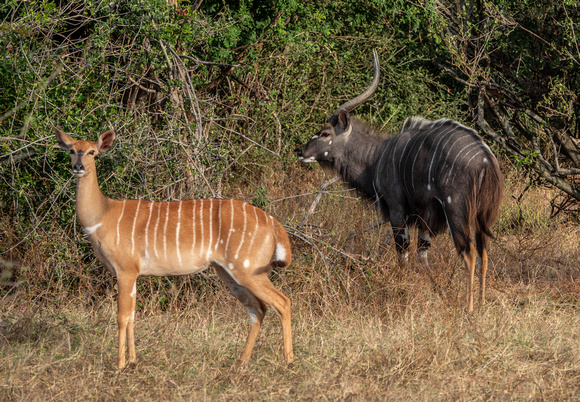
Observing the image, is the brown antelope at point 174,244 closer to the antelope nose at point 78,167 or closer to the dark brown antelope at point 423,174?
the antelope nose at point 78,167

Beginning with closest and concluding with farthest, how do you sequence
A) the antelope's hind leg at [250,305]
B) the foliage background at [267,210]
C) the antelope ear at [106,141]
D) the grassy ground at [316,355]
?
1. the grassy ground at [316,355]
2. the foliage background at [267,210]
3. the antelope's hind leg at [250,305]
4. the antelope ear at [106,141]

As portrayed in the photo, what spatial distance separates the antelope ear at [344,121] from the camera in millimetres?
6297

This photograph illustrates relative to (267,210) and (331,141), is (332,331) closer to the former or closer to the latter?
(267,210)

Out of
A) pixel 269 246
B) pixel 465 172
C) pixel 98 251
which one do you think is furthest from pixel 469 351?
pixel 98 251

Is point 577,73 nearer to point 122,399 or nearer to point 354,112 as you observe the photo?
point 354,112

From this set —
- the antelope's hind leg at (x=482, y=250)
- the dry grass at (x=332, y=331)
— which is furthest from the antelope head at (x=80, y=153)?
the antelope's hind leg at (x=482, y=250)

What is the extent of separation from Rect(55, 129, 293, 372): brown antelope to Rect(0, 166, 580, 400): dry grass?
0.26 m

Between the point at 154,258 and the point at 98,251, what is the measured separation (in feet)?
0.99

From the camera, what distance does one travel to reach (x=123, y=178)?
511cm

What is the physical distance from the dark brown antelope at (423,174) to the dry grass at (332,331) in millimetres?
241

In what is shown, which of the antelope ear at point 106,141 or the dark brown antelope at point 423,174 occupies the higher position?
the antelope ear at point 106,141

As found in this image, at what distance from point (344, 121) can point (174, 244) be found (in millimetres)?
2909

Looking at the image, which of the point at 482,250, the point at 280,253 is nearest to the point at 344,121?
the point at 482,250

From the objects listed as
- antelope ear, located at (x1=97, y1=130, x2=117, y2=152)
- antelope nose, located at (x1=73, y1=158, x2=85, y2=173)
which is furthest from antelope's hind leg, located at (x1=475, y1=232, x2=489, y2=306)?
antelope nose, located at (x1=73, y1=158, x2=85, y2=173)
